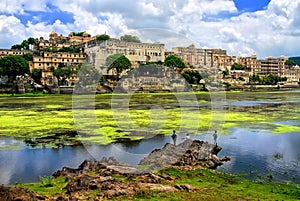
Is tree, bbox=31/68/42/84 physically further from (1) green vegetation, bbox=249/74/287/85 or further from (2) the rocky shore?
(2) the rocky shore

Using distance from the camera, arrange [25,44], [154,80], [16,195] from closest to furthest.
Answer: [16,195]
[154,80]
[25,44]

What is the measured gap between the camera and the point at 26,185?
1530 centimetres

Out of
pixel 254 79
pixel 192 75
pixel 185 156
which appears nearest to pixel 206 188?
pixel 185 156

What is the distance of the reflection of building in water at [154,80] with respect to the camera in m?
103

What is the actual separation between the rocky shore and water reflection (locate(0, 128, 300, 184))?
1.42 m

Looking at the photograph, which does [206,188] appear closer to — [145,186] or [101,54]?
[145,186]

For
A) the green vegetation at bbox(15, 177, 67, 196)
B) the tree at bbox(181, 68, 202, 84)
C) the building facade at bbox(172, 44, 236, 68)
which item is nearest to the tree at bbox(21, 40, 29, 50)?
the building facade at bbox(172, 44, 236, 68)

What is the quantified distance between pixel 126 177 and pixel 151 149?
24.8 ft

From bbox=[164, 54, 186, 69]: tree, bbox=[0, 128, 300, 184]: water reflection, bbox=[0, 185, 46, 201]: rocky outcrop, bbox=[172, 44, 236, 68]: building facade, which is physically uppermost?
bbox=[172, 44, 236, 68]: building facade

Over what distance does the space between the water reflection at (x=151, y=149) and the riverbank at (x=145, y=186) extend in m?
1.75

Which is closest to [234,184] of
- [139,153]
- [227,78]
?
[139,153]

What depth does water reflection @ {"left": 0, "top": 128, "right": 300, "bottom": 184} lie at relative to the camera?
57.7 feet

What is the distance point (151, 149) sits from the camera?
22984 millimetres

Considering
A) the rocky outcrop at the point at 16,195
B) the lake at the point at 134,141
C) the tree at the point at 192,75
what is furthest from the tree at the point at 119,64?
the rocky outcrop at the point at 16,195
